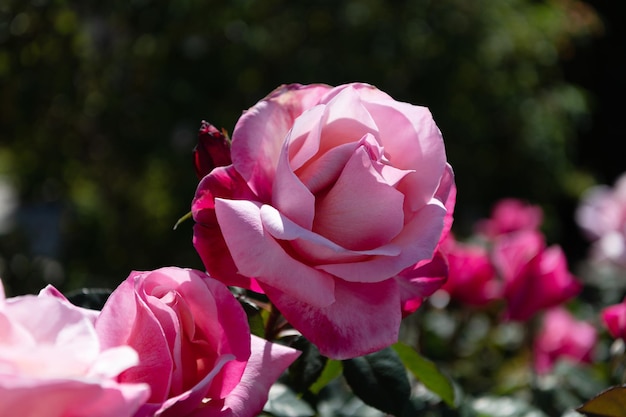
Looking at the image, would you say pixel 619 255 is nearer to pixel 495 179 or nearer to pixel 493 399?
pixel 493 399

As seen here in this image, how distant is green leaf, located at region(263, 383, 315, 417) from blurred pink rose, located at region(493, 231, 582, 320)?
54cm

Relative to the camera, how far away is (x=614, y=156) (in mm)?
5438

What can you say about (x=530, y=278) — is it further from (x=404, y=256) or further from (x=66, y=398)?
(x=66, y=398)

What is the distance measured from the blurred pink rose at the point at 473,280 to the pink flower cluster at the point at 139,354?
2.44 ft

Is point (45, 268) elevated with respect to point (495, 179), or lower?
elevated

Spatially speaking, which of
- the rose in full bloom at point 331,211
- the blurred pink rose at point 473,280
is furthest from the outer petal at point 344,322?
the blurred pink rose at point 473,280

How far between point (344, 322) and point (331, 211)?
7 centimetres

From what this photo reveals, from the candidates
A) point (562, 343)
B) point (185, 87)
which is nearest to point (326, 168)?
point (562, 343)

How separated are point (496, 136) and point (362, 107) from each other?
4.04 m

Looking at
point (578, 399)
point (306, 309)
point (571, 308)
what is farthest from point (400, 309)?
point (571, 308)

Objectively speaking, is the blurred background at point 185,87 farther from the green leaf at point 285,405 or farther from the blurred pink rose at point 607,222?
the green leaf at point 285,405

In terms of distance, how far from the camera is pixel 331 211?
501mm

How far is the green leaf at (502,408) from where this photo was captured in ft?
2.84

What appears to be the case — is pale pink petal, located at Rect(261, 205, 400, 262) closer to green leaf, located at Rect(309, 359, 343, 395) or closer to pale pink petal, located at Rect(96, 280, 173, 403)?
pale pink petal, located at Rect(96, 280, 173, 403)
